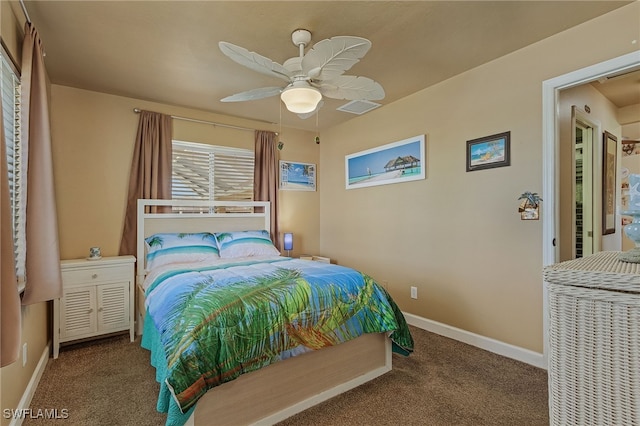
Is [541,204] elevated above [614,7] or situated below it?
below

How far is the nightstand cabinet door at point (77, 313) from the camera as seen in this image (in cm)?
281

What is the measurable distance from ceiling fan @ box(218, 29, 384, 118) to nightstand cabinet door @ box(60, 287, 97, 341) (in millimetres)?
2352

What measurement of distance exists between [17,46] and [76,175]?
1.48 m

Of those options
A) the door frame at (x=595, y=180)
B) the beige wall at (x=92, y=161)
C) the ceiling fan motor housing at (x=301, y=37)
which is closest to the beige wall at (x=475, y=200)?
the door frame at (x=595, y=180)

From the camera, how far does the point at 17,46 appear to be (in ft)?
6.86

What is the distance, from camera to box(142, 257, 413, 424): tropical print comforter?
158 cm

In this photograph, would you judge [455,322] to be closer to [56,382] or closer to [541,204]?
[541,204]

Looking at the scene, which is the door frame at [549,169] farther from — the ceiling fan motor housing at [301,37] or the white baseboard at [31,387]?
the white baseboard at [31,387]

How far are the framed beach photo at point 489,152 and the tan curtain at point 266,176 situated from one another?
2.58 m

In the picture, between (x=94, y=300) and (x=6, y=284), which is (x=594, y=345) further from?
(x=94, y=300)

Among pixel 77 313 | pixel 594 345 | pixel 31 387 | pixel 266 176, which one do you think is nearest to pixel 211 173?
pixel 266 176

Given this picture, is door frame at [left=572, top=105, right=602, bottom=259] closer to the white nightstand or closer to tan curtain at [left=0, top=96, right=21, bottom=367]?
tan curtain at [left=0, top=96, right=21, bottom=367]

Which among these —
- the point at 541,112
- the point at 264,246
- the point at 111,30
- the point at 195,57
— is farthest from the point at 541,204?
the point at 111,30

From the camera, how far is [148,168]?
356cm
